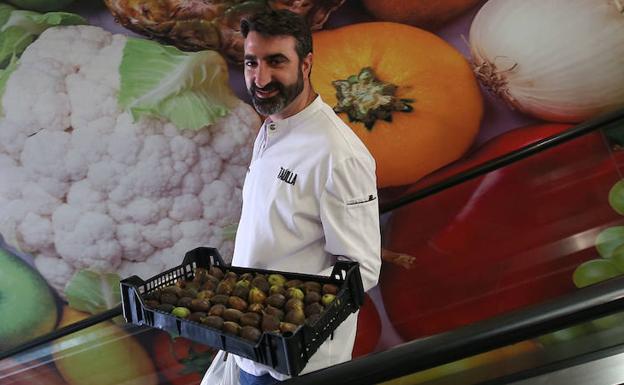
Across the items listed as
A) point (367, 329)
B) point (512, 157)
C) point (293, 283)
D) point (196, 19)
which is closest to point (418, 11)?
point (512, 157)

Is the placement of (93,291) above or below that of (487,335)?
below

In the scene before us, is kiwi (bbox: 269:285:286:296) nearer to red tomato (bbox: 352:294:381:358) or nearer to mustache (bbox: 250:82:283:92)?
mustache (bbox: 250:82:283:92)

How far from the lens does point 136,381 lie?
7.81 ft

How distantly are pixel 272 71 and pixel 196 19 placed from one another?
961 millimetres

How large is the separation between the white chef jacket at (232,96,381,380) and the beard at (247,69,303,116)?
50 mm

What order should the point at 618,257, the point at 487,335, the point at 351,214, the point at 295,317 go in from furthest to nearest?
the point at 618,257
the point at 351,214
the point at 295,317
the point at 487,335

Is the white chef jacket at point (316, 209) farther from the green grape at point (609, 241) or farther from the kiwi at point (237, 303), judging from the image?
the green grape at point (609, 241)

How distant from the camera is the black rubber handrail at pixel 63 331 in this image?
204 cm

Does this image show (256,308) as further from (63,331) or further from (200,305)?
(63,331)

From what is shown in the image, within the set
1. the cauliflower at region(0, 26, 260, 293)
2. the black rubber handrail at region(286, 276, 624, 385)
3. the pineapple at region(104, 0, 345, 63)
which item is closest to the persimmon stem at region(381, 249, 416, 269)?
the cauliflower at region(0, 26, 260, 293)

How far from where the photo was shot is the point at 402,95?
7.07 ft

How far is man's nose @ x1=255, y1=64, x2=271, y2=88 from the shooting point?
1444 millimetres

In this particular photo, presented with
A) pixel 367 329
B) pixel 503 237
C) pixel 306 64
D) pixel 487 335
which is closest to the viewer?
pixel 487 335

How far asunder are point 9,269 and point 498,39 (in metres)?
2.02
